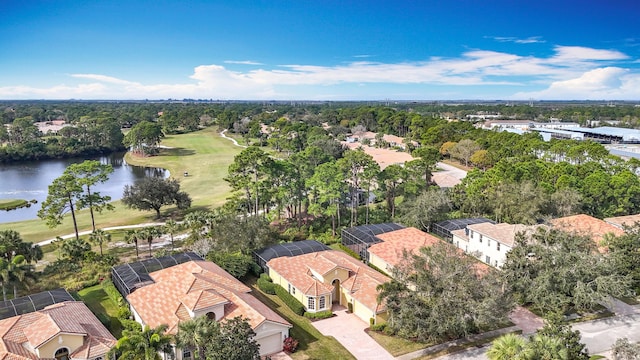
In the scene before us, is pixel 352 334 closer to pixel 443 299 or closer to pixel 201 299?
pixel 443 299

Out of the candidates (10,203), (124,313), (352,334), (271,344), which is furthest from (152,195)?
(352,334)

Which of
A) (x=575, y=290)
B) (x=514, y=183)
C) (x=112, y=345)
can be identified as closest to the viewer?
(x=112, y=345)

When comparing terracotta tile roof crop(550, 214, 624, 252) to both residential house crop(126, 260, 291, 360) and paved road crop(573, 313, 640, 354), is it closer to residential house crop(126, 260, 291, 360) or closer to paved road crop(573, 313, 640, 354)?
paved road crop(573, 313, 640, 354)

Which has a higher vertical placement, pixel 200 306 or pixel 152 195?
pixel 152 195

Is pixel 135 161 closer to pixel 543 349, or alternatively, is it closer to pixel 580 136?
pixel 543 349

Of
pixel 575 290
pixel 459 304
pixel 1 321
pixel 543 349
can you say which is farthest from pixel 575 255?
Answer: pixel 1 321

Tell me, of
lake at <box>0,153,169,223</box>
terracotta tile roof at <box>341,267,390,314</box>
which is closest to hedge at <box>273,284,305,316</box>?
terracotta tile roof at <box>341,267,390,314</box>
